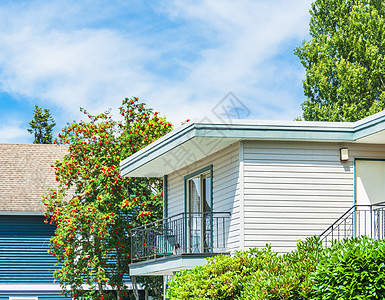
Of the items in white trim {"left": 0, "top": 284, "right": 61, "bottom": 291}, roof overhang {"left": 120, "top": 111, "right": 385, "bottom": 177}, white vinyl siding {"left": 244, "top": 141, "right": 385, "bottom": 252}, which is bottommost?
white trim {"left": 0, "top": 284, "right": 61, "bottom": 291}

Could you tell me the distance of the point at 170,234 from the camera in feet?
60.1

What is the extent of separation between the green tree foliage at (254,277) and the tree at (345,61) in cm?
1841

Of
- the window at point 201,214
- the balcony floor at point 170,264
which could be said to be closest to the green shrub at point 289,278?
the balcony floor at point 170,264

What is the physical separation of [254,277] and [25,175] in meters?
19.2

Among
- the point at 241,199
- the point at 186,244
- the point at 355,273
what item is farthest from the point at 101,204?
the point at 355,273

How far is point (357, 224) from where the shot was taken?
15.1m

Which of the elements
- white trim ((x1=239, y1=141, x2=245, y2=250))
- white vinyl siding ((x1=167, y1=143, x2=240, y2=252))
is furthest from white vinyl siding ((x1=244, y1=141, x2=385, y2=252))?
white vinyl siding ((x1=167, y1=143, x2=240, y2=252))

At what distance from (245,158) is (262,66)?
18574 millimetres

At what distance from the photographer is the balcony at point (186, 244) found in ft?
50.2

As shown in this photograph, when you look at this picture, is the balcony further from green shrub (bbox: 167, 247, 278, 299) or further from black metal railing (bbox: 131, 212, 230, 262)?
green shrub (bbox: 167, 247, 278, 299)

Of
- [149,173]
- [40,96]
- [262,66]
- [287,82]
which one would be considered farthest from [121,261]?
[40,96]

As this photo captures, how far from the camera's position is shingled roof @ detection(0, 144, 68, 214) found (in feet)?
85.7

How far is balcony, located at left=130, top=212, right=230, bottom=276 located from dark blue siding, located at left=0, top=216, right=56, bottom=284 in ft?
26.4

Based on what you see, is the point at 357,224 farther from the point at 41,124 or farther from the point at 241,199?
the point at 41,124
